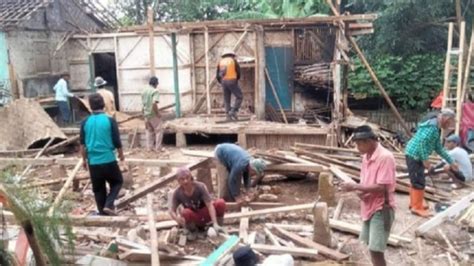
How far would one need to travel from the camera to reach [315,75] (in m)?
13.8

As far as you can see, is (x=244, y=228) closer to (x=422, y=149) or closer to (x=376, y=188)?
(x=376, y=188)

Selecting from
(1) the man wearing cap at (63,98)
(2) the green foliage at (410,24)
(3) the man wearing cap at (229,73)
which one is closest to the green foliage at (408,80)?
(2) the green foliage at (410,24)

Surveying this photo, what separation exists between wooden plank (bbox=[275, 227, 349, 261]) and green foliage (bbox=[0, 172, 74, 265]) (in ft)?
12.0

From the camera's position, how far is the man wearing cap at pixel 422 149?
21.7 feet

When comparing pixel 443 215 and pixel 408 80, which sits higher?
pixel 408 80

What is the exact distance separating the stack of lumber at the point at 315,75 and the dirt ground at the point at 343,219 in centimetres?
564

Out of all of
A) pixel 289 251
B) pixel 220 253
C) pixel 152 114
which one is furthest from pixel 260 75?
pixel 220 253

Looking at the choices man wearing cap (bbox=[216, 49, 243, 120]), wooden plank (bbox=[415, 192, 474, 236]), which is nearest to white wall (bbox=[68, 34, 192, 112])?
man wearing cap (bbox=[216, 49, 243, 120])

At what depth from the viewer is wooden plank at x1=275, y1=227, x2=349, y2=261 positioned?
5590mm

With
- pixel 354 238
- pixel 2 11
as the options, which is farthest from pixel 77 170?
pixel 2 11

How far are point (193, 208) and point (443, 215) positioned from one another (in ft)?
11.0

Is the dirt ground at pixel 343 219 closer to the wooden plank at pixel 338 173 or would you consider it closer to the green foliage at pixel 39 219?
the wooden plank at pixel 338 173

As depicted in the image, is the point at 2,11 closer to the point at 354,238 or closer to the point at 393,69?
the point at 393,69

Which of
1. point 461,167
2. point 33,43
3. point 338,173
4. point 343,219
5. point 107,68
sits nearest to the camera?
point 343,219
